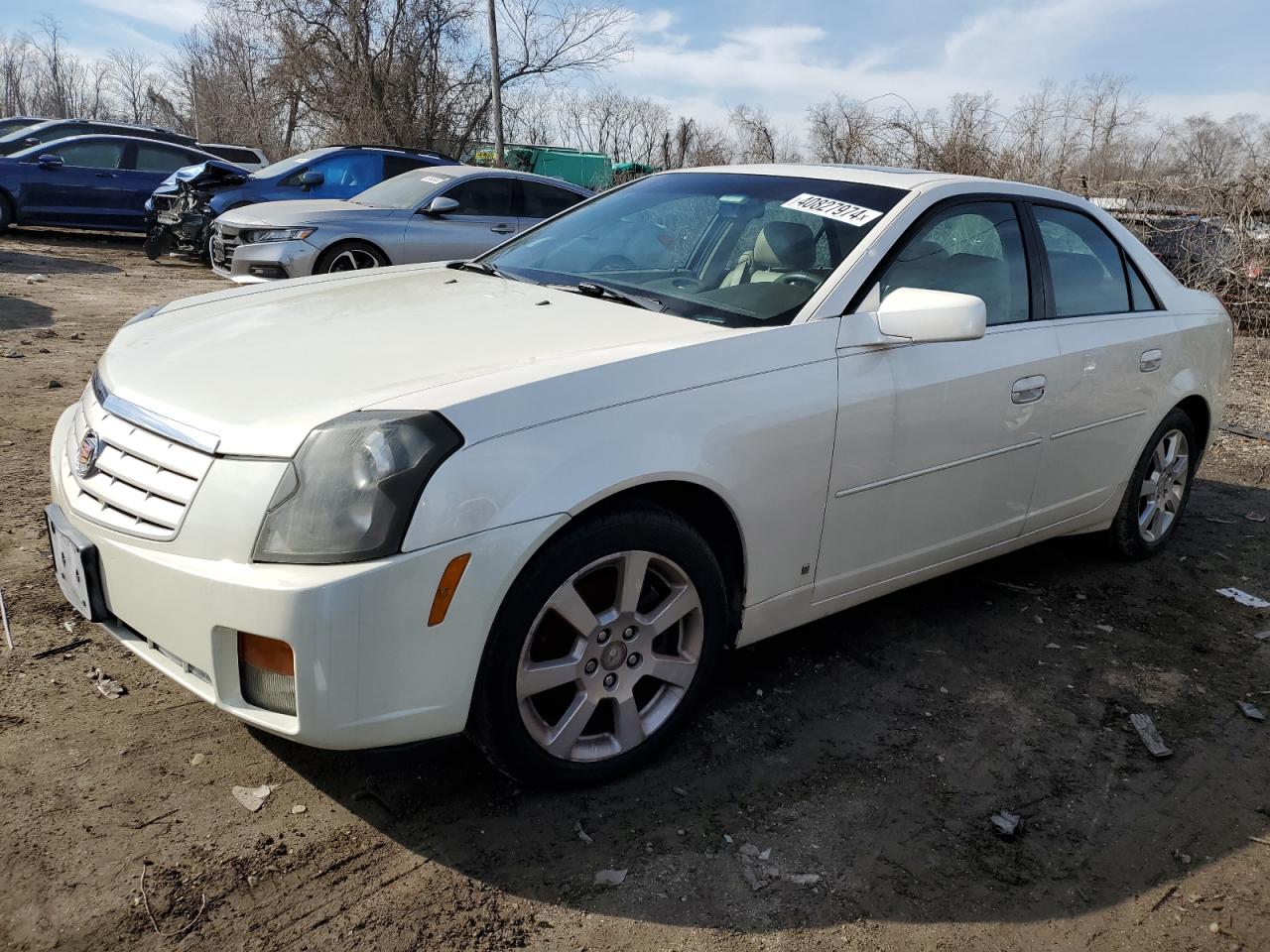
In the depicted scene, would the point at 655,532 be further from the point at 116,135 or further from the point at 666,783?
the point at 116,135

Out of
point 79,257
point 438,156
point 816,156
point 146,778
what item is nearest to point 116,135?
point 79,257

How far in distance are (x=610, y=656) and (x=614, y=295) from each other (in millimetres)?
1183

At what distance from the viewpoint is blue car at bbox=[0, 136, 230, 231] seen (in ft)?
46.8

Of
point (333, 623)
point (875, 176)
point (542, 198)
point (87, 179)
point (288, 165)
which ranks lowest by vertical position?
point (333, 623)

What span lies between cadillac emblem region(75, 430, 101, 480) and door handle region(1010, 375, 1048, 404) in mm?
2745

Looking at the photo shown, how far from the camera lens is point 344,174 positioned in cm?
1213

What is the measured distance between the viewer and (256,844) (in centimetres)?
242

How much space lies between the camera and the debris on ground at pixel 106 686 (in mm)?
2998

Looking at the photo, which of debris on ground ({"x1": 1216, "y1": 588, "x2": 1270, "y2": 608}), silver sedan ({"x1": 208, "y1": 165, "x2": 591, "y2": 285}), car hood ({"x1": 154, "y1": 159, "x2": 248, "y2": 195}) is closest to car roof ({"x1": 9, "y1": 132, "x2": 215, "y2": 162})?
car hood ({"x1": 154, "y1": 159, "x2": 248, "y2": 195})

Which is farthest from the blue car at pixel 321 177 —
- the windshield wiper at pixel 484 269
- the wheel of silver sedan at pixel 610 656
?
the wheel of silver sedan at pixel 610 656

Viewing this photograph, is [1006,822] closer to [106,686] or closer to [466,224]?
[106,686]

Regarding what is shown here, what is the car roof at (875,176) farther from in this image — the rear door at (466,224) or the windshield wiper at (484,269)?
the rear door at (466,224)

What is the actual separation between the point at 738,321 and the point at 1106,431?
187 centimetres

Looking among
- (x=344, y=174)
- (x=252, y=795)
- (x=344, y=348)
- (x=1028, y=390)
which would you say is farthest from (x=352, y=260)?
(x=252, y=795)
